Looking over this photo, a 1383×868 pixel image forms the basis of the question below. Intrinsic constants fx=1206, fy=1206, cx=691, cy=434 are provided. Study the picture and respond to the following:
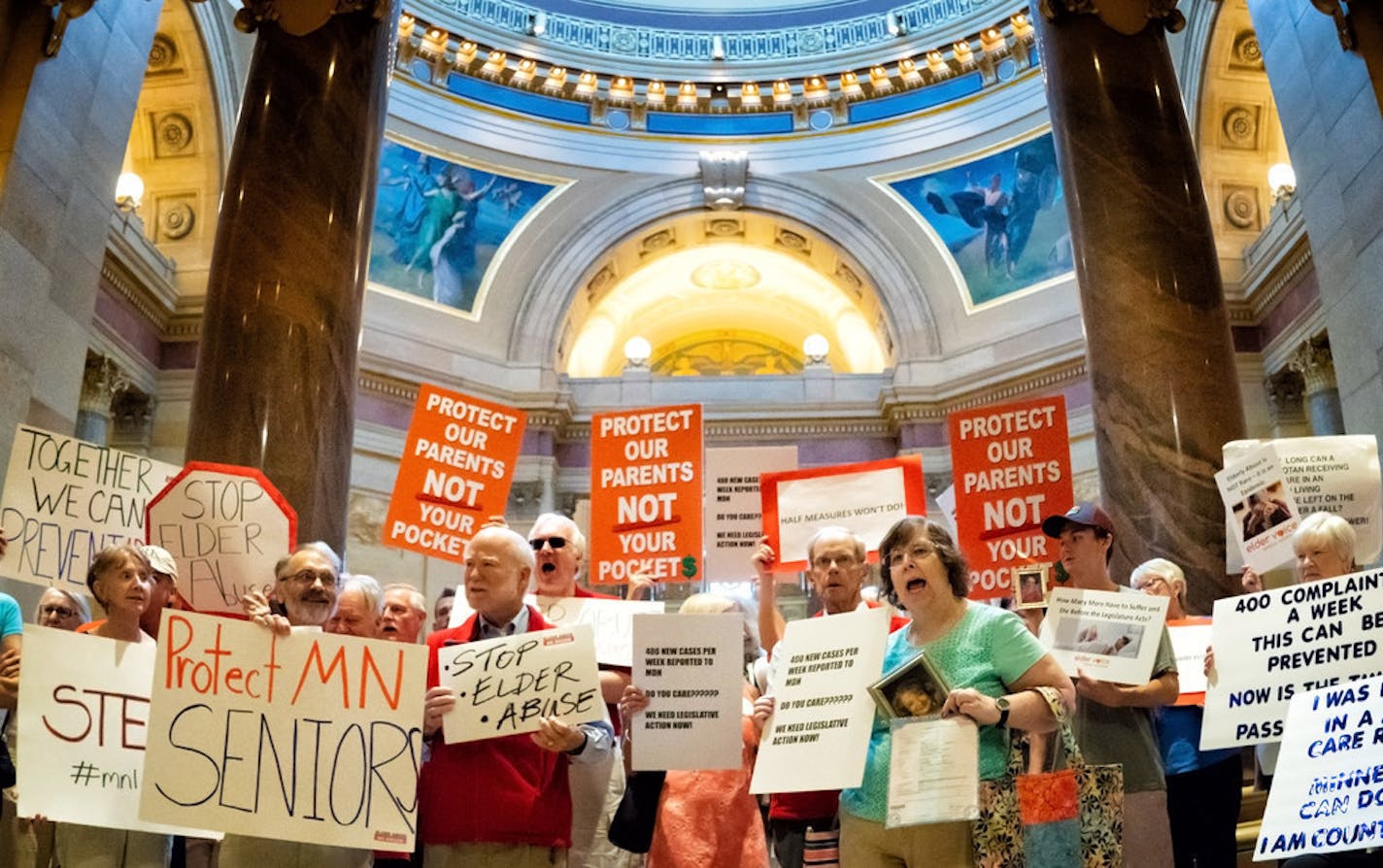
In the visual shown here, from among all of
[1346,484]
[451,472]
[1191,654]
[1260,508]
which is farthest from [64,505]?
[1346,484]

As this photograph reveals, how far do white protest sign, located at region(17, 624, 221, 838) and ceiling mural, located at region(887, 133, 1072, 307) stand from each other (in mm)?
15923

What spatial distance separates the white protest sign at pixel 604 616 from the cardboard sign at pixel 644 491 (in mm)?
1504

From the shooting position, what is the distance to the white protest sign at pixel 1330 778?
10.5ft

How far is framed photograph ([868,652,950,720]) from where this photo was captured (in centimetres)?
309

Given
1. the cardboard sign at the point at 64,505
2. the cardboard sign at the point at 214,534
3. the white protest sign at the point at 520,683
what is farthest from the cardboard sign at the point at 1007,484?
the cardboard sign at the point at 64,505

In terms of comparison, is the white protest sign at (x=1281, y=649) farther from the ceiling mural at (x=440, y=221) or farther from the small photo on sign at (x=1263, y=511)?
the ceiling mural at (x=440, y=221)

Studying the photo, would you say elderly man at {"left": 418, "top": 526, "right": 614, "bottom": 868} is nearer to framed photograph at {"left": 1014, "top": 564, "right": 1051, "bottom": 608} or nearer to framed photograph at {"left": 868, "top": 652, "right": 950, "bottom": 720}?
framed photograph at {"left": 868, "top": 652, "right": 950, "bottom": 720}

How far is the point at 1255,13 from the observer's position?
27.8 feet

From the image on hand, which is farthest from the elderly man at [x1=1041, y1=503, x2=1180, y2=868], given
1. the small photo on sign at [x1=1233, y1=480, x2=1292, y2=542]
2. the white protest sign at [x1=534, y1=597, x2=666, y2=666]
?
the white protest sign at [x1=534, y1=597, x2=666, y2=666]

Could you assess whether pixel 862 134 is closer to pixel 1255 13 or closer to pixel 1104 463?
pixel 1255 13

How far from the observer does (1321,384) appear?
1293cm

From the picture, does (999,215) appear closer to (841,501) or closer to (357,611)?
(841,501)

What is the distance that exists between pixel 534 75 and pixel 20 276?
13.6m

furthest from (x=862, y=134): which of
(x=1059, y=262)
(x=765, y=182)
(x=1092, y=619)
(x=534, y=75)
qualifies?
(x=1092, y=619)
